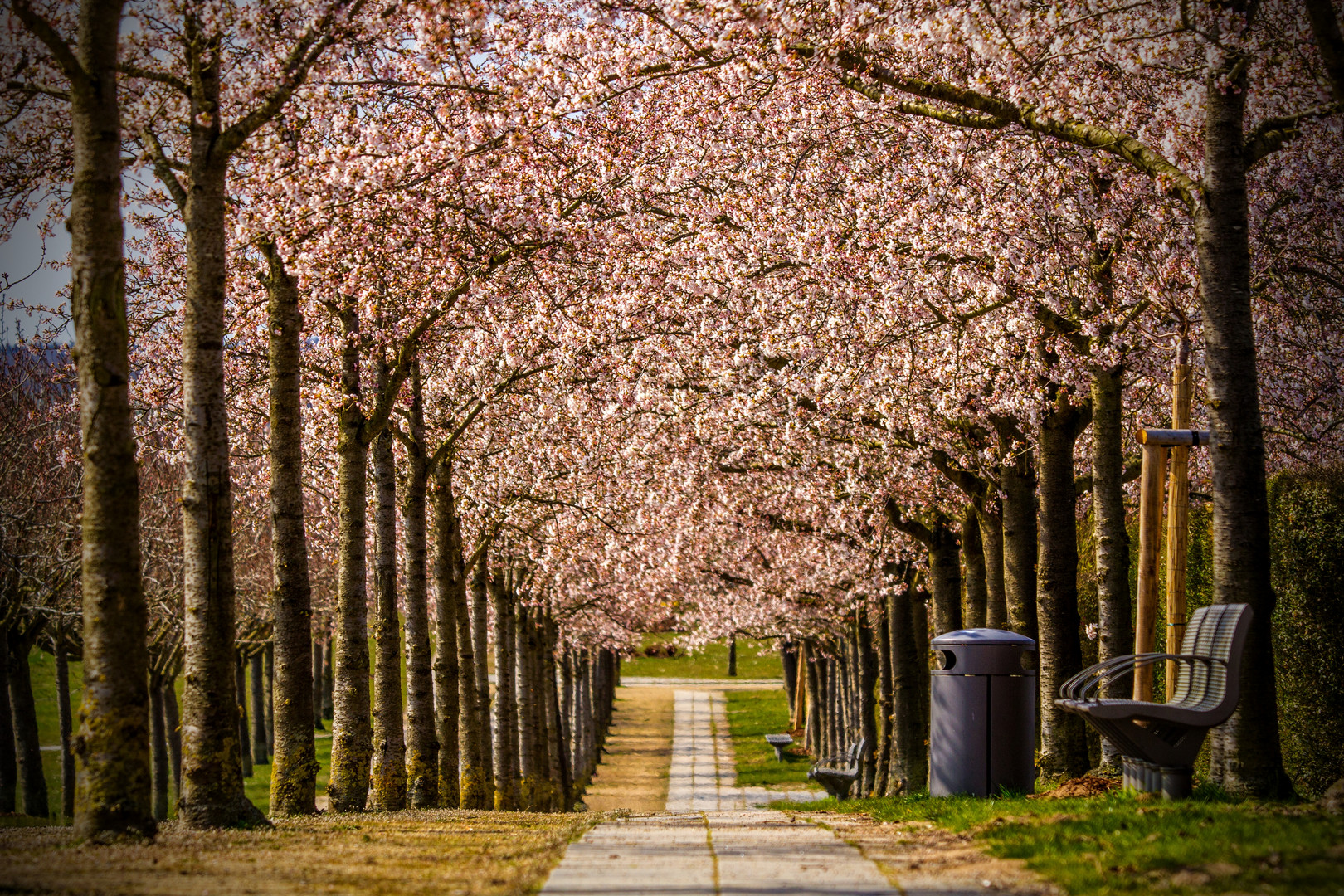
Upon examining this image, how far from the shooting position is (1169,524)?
28.8ft

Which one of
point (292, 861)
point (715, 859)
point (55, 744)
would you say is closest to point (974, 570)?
point (715, 859)

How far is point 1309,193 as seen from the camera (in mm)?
12133

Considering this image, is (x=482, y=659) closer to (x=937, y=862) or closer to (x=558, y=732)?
(x=558, y=732)

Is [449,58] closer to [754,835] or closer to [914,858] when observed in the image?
[754,835]

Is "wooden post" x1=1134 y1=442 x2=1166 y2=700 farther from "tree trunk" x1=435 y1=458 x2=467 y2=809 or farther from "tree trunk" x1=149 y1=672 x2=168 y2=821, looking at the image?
"tree trunk" x1=149 y1=672 x2=168 y2=821

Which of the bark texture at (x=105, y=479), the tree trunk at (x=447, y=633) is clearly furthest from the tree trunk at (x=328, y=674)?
the bark texture at (x=105, y=479)

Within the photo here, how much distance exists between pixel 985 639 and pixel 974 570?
24.1 feet

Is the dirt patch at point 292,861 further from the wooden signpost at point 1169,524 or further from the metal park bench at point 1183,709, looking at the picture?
the wooden signpost at point 1169,524

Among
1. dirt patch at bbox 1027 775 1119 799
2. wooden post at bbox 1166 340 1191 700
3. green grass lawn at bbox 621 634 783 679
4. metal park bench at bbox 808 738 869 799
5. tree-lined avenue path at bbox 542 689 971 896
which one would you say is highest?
wooden post at bbox 1166 340 1191 700

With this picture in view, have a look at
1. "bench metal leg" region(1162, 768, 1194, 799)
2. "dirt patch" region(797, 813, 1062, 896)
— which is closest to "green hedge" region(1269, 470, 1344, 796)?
"bench metal leg" region(1162, 768, 1194, 799)

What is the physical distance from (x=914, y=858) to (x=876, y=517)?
1193 centimetres

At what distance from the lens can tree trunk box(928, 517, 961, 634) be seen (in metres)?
16.9

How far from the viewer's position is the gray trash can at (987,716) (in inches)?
390

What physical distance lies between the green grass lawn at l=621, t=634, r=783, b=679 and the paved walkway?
67.2m
